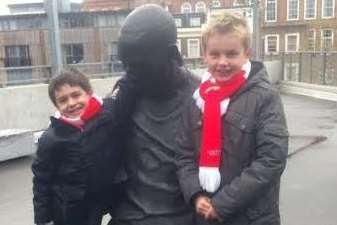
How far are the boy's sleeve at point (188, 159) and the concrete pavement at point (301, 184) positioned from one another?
3.27 meters

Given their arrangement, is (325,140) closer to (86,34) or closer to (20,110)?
(20,110)

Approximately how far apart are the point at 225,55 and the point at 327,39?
56036 millimetres

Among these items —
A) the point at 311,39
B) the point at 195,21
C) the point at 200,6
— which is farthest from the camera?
the point at 200,6

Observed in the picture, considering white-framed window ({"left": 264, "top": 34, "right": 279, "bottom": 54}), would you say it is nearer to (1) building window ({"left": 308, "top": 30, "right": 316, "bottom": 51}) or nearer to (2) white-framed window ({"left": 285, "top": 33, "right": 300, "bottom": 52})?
(2) white-framed window ({"left": 285, "top": 33, "right": 300, "bottom": 52})

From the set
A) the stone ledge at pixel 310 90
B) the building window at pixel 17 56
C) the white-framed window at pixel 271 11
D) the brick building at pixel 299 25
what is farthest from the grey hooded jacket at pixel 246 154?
the white-framed window at pixel 271 11

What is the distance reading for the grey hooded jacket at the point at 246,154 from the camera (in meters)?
1.76

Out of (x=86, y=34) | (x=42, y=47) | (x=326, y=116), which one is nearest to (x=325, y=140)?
(x=326, y=116)

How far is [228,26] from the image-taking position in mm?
1792

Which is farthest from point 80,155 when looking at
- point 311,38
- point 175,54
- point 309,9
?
point 309,9

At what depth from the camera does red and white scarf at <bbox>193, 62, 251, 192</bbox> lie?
1807 mm

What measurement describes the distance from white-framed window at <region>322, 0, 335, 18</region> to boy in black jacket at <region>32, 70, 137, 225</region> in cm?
5663

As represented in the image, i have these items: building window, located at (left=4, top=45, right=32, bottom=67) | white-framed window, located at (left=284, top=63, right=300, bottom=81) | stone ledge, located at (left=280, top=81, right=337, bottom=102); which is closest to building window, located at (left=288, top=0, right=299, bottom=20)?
building window, located at (left=4, top=45, right=32, bottom=67)

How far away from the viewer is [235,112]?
1813 mm

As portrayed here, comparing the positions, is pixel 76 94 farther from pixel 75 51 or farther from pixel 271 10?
pixel 271 10
